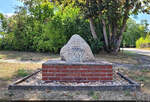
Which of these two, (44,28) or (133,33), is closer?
(44,28)

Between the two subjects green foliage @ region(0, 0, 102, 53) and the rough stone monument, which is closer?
the rough stone monument

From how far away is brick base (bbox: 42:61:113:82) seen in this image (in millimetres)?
4090

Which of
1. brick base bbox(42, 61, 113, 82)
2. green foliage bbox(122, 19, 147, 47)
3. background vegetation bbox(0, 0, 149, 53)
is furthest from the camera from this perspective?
green foliage bbox(122, 19, 147, 47)

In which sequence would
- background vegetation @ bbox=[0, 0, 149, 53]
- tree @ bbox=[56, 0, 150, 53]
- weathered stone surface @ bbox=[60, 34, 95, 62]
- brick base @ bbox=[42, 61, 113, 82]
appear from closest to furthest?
brick base @ bbox=[42, 61, 113, 82] → weathered stone surface @ bbox=[60, 34, 95, 62] → tree @ bbox=[56, 0, 150, 53] → background vegetation @ bbox=[0, 0, 149, 53]

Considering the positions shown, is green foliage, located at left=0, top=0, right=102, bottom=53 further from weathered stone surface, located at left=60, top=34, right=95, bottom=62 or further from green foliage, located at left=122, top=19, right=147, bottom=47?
green foliage, located at left=122, top=19, right=147, bottom=47

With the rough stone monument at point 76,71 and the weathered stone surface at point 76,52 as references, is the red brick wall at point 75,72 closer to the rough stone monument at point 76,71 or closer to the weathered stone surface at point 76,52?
the rough stone monument at point 76,71

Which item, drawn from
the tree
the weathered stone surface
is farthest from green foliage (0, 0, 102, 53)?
the weathered stone surface

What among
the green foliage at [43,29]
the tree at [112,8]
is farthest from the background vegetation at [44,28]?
the tree at [112,8]

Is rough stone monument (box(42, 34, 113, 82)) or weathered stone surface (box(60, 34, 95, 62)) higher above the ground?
weathered stone surface (box(60, 34, 95, 62))

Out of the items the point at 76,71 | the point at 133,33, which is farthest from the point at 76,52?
the point at 133,33

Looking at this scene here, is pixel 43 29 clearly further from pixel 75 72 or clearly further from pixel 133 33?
pixel 133 33

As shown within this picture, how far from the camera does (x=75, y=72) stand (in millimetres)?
4129

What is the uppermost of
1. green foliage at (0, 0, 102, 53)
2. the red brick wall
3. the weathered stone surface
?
green foliage at (0, 0, 102, 53)

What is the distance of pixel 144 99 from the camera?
10.5 ft
